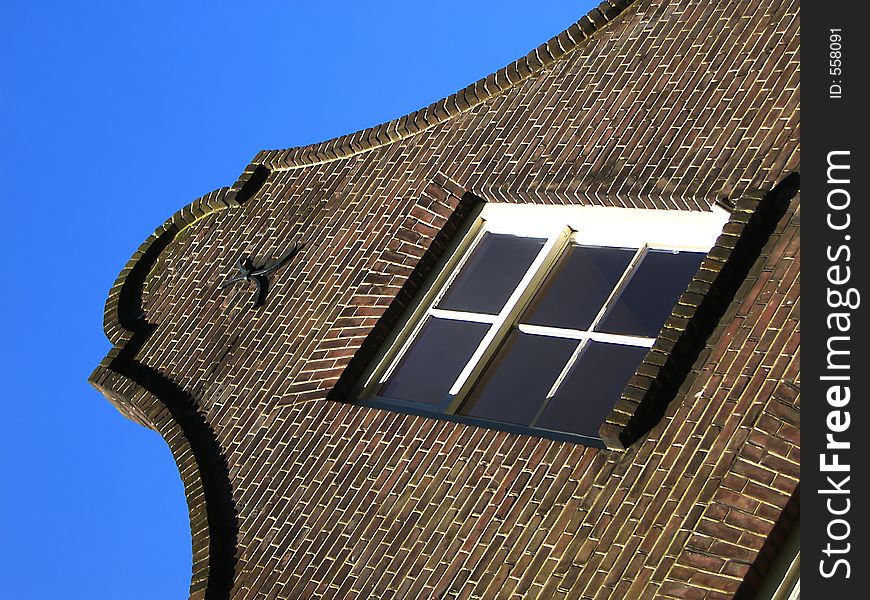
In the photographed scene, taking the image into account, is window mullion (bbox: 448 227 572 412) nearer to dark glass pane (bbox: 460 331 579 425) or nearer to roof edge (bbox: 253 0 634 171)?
dark glass pane (bbox: 460 331 579 425)

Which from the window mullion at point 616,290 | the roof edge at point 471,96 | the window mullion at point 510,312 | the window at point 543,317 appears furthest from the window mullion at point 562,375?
the roof edge at point 471,96

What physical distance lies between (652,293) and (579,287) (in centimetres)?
66

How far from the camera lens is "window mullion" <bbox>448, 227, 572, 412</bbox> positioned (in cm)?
988

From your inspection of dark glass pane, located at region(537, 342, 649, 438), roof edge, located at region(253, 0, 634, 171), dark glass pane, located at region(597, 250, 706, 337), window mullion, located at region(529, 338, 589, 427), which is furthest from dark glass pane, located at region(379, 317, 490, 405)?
roof edge, located at region(253, 0, 634, 171)

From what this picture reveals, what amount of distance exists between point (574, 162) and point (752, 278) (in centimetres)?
205

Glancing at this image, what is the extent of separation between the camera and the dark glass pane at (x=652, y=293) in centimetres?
922

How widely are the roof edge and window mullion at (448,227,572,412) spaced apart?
1797 mm

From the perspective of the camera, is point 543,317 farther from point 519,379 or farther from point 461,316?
point 461,316

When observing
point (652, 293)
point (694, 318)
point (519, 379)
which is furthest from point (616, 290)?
point (694, 318)

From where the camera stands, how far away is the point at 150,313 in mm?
12820

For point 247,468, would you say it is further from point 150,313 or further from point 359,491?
point 150,313
